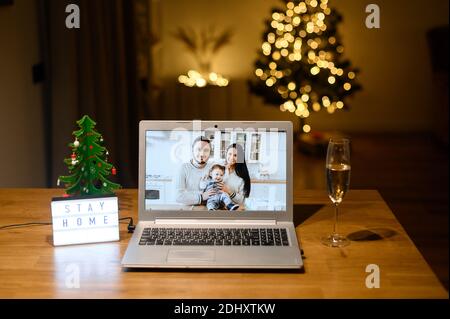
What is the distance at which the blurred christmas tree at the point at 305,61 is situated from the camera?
5.13 m

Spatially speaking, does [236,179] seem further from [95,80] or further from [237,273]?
[95,80]

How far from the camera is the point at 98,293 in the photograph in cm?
118

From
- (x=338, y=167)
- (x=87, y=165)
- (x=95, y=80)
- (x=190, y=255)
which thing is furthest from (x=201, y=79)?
(x=190, y=255)

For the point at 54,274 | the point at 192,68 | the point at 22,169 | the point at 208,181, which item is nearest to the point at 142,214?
the point at 208,181

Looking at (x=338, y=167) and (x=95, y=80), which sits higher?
(x=95, y=80)

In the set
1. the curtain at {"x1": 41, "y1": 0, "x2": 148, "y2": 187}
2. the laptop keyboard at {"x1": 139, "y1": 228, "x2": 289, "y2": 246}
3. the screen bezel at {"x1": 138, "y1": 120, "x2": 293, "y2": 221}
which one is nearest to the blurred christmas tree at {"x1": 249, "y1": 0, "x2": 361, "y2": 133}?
the curtain at {"x1": 41, "y1": 0, "x2": 148, "y2": 187}

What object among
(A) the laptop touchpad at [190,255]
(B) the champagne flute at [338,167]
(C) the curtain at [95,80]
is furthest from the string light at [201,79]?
(A) the laptop touchpad at [190,255]

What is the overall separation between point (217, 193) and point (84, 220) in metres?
0.31

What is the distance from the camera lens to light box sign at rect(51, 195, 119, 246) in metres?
1.40

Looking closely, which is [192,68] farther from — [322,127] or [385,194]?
[385,194]

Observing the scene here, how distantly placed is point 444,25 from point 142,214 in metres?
5.18

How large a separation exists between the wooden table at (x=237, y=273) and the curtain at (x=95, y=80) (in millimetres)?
1776

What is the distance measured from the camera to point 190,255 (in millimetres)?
1316

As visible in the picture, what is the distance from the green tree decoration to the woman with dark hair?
280 mm
